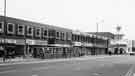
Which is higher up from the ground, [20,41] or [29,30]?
[29,30]

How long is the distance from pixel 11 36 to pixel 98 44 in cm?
5726

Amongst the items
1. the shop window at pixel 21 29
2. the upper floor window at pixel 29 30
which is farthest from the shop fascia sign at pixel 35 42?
the shop window at pixel 21 29

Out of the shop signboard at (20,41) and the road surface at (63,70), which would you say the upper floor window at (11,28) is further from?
the road surface at (63,70)

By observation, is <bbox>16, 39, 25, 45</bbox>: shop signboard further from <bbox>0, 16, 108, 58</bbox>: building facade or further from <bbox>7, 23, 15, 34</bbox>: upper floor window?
<bbox>7, 23, 15, 34</bbox>: upper floor window

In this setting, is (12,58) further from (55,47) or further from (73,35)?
(73,35)

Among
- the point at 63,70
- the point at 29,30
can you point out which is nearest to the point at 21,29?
the point at 29,30

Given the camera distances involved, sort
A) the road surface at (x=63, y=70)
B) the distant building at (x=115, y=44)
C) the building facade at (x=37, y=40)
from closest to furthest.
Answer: the road surface at (x=63, y=70)
the building facade at (x=37, y=40)
the distant building at (x=115, y=44)

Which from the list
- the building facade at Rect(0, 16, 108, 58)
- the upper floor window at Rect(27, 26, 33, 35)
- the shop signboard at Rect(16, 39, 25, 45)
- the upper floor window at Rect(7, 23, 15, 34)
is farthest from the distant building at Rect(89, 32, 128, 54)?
the upper floor window at Rect(7, 23, 15, 34)

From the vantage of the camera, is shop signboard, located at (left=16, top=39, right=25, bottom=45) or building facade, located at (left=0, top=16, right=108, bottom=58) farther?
shop signboard, located at (left=16, top=39, right=25, bottom=45)

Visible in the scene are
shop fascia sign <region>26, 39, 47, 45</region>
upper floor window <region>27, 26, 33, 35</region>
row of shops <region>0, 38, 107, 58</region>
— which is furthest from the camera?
upper floor window <region>27, 26, 33, 35</region>

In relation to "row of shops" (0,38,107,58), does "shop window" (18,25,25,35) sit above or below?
above

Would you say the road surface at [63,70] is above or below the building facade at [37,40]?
below

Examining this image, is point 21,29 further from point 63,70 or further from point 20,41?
point 63,70

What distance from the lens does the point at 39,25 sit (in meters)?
58.5
